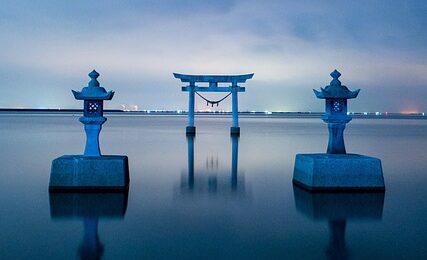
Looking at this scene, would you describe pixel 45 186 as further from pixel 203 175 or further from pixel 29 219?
pixel 203 175

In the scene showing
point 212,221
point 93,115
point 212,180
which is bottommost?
point 212,221

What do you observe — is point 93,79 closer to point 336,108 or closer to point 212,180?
point 212,180

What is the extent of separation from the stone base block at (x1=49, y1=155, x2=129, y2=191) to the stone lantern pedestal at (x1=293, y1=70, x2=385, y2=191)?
3410 millimetres

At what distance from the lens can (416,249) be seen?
4770mm

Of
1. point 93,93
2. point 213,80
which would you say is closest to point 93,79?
point 93,93

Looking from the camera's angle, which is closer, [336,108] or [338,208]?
[338,208]

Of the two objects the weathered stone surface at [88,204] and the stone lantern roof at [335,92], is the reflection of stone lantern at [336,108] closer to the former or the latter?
the stone lantern roof at [335,92]

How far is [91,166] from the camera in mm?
7332

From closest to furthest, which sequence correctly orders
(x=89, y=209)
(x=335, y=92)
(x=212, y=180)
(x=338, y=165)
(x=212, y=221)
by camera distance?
(x=212, y=221) < (x=89, y=209) < (x=338, y=165) < (x=335, y=92) < (x=212, y=180)

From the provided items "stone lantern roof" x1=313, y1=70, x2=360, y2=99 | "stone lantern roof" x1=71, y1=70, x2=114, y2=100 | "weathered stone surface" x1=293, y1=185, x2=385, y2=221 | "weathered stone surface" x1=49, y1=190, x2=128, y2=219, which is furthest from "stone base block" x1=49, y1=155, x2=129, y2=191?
"stone lantern roof" x1=313, y1=70, x2=360, y2=99

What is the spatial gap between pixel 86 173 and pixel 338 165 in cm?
441

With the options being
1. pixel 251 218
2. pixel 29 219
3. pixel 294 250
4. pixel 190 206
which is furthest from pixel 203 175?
pixel 294 250

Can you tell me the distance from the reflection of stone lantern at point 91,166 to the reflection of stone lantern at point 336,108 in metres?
3.87

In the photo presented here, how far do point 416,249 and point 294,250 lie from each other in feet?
4.53
